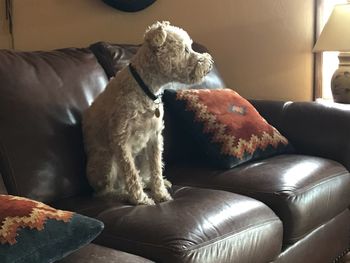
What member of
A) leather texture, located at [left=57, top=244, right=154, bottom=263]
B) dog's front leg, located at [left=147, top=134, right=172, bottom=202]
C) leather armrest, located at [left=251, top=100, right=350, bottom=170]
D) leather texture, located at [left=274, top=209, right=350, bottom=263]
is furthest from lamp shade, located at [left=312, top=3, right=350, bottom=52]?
leather texture, located at [left=57, top=244, right=154, bottom=263]

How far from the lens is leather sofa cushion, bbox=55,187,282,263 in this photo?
145 centimetres

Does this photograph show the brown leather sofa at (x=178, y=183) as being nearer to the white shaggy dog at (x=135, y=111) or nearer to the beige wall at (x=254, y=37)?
the white shaggy dog at (x=135, y=111)

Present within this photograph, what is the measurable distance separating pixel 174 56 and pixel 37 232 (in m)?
0.84

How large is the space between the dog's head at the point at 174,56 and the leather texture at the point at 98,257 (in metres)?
0.71

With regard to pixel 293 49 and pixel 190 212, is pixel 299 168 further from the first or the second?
pixel 293 49

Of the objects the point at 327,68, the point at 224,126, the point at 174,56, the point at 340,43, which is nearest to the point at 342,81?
the point at 340,43

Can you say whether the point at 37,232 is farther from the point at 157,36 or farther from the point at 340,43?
the point at 340,43

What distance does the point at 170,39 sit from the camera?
1.80 metres

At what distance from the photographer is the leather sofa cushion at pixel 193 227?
1447 mm

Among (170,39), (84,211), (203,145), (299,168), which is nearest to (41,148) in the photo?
(84,211)

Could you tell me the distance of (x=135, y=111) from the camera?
6.00 ft

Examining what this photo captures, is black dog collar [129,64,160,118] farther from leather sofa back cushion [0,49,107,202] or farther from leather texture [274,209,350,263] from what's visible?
leather texture [274,209,350,263]

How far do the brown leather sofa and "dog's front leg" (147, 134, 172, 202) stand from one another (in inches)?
2.3

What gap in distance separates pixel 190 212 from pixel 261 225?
0.25 metres
